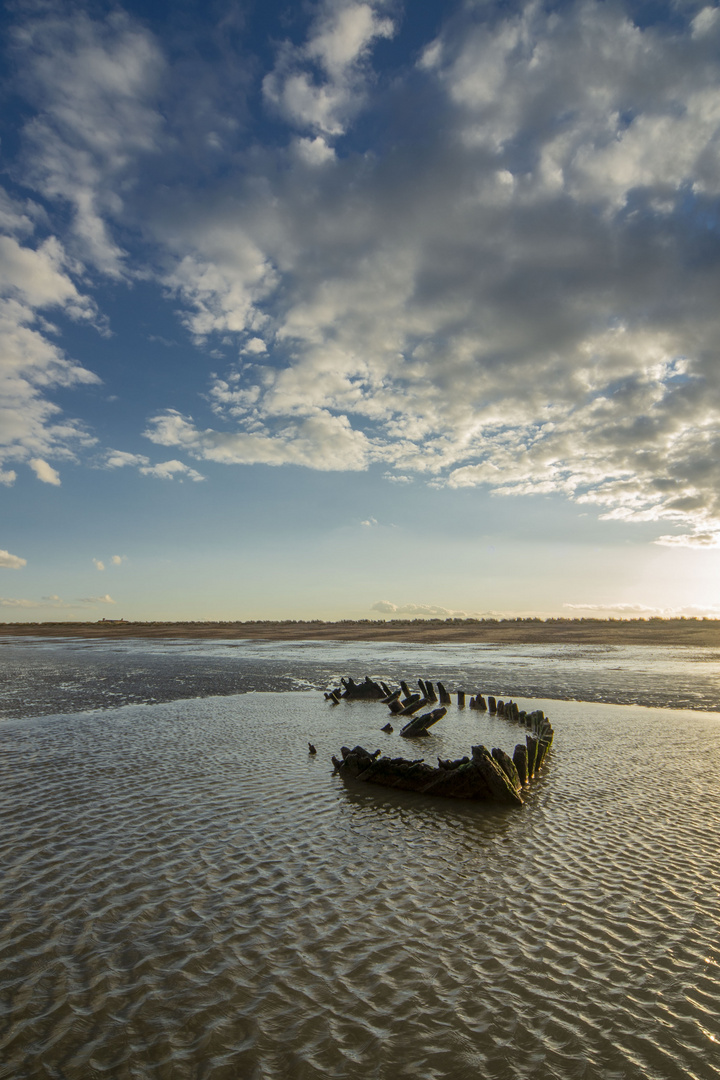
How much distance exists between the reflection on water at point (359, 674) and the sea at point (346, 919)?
38.7 feet

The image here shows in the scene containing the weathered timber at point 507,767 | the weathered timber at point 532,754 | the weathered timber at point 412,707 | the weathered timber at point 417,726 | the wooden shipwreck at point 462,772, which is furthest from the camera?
the weathered timber at point 412,707

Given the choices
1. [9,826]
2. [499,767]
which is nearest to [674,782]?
[499,767]

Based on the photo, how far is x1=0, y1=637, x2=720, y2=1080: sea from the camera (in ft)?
16.8

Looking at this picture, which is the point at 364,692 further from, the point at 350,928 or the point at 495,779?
the point at 350,928

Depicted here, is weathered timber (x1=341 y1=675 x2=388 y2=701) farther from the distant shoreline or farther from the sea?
the distant shoreline

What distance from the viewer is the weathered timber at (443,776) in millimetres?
12148

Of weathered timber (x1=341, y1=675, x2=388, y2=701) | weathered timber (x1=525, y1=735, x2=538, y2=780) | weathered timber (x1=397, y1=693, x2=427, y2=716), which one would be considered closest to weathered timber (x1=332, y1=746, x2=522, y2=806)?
weathered timber (x1=525, y1=735, x2=538, y2=780)

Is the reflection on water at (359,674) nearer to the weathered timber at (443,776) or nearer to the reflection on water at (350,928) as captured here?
the reflection on water at (350,928)

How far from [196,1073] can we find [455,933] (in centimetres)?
352

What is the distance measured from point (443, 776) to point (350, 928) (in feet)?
19.9

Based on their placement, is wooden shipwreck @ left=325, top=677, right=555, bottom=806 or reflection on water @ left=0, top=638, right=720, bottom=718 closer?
wooden shipwreck @ left=325, top=677, right=555, bottom=806

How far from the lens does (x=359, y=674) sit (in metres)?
40.5

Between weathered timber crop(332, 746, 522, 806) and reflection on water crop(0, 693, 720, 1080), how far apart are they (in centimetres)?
40

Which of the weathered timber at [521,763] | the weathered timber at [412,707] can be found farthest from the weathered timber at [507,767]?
the weathered timber at [412,707]
